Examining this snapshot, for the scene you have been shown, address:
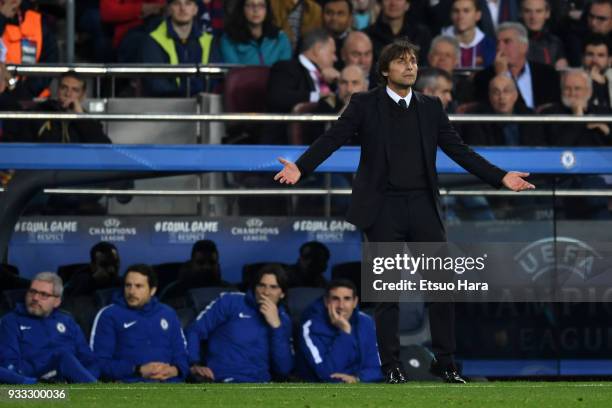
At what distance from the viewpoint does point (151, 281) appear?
12039 millimetres

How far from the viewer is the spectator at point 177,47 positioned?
47.1ft

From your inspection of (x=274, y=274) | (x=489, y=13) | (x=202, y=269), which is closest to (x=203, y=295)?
(x=202, y=269)

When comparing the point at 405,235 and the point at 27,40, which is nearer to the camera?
the point at 405,235

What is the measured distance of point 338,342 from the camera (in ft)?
39.8

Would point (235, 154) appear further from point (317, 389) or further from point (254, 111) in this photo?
point (317, 389)

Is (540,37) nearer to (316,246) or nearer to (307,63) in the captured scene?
(307,63)

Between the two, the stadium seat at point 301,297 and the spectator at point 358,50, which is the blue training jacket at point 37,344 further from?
the spectator at point 358,50

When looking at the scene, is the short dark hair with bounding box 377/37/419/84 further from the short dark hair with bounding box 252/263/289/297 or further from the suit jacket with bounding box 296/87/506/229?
the short dark hair with bounding box 252/263/289/297

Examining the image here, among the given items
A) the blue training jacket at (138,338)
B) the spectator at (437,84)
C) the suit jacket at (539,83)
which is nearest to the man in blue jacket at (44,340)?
the blue training jacket at (138,338)

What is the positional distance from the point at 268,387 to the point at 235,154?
9.55 ft

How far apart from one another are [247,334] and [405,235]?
10.5ft

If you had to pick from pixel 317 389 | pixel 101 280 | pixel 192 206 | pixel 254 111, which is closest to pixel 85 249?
pixel 101 280

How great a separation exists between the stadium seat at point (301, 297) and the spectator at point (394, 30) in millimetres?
2854

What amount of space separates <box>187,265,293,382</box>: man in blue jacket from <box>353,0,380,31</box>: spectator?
4.10 meters
